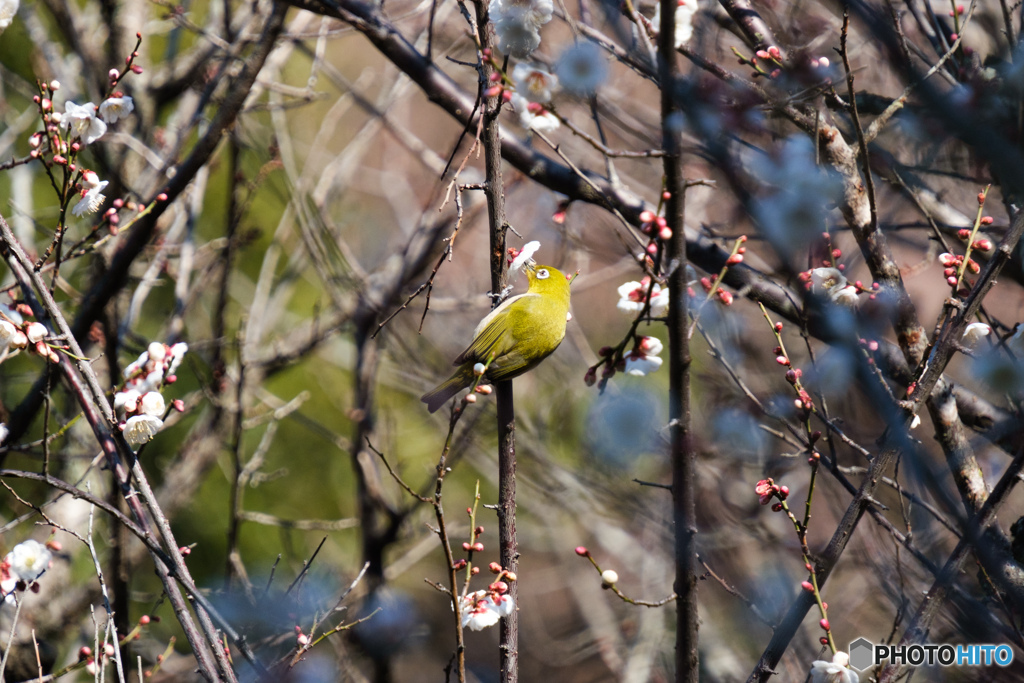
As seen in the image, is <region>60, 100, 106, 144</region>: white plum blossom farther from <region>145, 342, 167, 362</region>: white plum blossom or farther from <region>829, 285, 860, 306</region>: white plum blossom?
<region>829, 285, 860, 306</region>: white plum blossom

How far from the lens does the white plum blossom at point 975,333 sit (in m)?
2.17

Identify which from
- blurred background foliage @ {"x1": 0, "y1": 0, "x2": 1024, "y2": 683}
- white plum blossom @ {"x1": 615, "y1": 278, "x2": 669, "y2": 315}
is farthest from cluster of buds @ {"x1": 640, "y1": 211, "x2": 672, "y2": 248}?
blurred background foliage @ {"x1": 0, "y1": 0, "x2": 1024, "y2": 683}

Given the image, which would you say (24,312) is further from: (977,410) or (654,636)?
(654,636)

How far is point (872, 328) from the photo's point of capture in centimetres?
249

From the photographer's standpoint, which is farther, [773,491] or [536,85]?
[536,85]

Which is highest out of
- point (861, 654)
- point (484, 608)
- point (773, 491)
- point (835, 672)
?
point (773, 491)

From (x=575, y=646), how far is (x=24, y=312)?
484cm

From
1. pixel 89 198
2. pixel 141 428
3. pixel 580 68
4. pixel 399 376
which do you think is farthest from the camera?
pixel 399 376

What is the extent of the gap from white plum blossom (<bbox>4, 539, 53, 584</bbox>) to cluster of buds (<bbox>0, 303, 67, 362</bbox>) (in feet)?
2.33

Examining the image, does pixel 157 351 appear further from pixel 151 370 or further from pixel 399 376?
pixel 399 376

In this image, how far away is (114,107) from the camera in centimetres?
249

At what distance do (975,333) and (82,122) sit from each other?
2.81 m

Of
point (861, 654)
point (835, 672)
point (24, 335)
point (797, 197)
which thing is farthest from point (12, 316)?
point (861, 654)

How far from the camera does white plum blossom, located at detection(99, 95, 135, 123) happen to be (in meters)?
2.47
